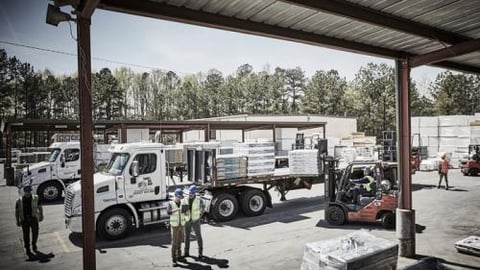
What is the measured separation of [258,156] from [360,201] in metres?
4.34

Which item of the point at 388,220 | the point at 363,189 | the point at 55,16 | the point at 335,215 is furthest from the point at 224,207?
the point at 55,16

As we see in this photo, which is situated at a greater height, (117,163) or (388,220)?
(117,163)

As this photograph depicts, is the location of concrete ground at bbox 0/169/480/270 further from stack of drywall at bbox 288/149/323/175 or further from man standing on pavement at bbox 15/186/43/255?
stack of drywall at bbox 288/149/323/175

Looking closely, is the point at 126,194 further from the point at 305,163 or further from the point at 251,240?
the point at 305,163

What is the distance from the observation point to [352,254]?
5.98m

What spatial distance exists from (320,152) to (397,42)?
834cm

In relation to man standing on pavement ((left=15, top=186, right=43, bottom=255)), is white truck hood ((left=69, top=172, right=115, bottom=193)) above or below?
above

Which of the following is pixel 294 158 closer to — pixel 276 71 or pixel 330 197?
pixel 330 197

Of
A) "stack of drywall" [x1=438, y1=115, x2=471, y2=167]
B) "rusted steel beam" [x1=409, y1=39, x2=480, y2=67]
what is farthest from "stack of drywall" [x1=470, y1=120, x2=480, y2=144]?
"rusted steel beam" [x1=409, y1=39, x2=480, y2=67]

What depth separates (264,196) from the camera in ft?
46.2

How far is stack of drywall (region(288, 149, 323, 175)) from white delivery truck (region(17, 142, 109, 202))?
36.9ft

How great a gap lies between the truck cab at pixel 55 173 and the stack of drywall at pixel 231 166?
9.48m

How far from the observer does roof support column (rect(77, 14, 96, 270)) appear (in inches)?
199

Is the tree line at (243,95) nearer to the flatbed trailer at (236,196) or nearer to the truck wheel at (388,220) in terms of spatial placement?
the flatbed trailer at (236,196)
